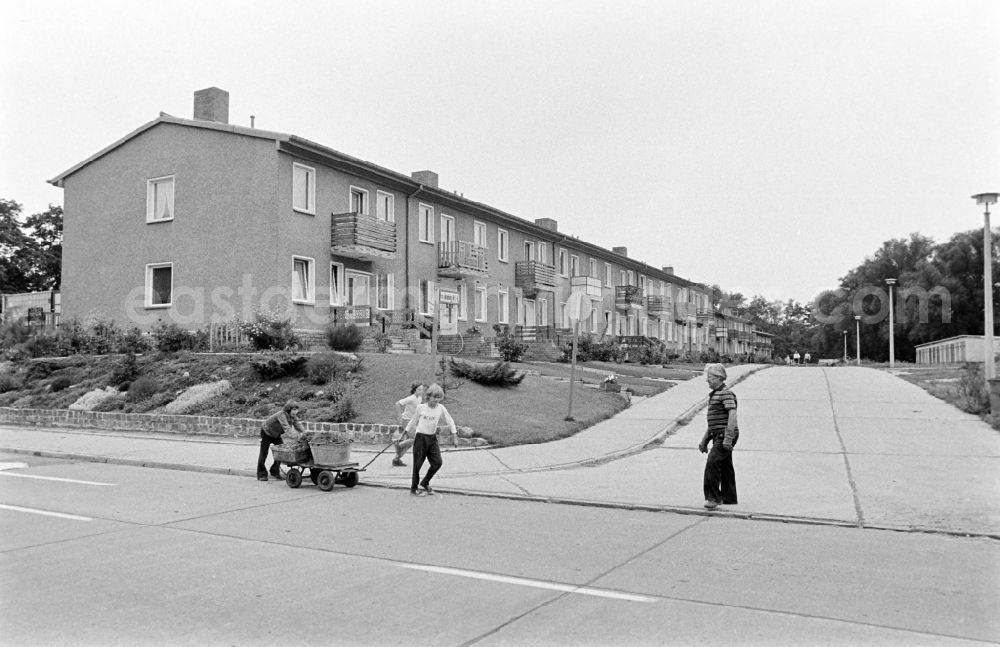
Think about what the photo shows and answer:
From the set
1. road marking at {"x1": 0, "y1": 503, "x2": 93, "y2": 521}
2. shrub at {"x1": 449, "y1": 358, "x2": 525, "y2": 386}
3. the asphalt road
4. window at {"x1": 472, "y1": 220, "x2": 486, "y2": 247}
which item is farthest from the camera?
window at {"x1": 472, "y1": 220, "x2": 486, "y2": 247}

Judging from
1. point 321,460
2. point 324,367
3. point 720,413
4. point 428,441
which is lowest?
point 321,460

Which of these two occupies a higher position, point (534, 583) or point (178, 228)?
point (178, 228)

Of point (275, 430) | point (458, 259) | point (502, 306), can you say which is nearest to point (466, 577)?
point (275, 430)

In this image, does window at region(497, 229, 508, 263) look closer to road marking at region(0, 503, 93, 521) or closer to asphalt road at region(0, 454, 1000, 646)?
asphalt road at region(0, 454, 1000, 646)

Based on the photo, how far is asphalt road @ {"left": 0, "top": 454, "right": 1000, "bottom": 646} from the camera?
196 inches

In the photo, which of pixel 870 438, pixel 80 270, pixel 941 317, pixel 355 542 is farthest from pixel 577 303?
pixel 941 317

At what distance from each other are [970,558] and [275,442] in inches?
351

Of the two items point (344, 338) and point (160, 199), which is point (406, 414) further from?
point (160, 199)

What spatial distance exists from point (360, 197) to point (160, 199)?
6895mm

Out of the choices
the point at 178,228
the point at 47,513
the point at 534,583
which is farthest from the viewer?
the point at 178,228

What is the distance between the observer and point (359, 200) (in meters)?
28.8

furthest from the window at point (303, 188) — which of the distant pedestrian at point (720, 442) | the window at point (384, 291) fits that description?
the distant pedestrian at point (720, 442)

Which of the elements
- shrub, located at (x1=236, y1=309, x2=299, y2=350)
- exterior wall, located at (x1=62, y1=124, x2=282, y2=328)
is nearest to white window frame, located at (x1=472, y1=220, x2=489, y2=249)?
exterior wall, located at (x1=62, y1=124, x2=282, y2=328)

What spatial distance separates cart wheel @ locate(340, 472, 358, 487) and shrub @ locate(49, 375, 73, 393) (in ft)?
47.0
